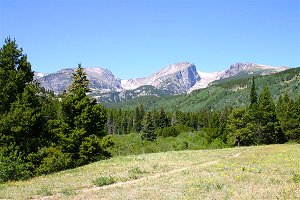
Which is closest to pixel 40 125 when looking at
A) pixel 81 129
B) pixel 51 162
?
pixel 51 162

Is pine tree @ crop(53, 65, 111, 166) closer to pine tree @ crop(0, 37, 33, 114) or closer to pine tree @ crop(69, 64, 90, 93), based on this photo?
pine tree @ crop(69, 64, 90, 93)

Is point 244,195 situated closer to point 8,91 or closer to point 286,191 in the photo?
point 286,191

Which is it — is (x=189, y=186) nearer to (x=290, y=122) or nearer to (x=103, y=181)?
(x=103, y=181)

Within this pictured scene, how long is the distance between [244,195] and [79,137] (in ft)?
101

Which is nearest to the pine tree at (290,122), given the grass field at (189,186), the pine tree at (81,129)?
the pine tree at (81,129)

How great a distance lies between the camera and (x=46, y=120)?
3906 centimetres

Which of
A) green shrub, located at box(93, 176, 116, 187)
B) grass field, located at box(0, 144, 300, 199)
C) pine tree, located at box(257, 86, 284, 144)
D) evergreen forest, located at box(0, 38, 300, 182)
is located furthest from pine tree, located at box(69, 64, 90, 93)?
pine tree, located at box(257, 86, 284, 144)

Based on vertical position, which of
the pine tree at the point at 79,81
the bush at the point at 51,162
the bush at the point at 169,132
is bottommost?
the bush at the point at 169,132

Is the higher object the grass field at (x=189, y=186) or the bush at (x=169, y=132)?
the grass field at (x=189, y=186)

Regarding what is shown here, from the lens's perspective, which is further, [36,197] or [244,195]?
[36,197]

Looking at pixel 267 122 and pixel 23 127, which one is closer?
pixel 23 127

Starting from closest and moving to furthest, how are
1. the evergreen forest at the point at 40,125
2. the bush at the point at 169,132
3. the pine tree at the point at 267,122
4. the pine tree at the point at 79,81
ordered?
the evergreen forest at the point at 40,125 < the pine tree at the point at 79,81 < the pine tree at the point at 267,122 < the bush at the point at 169,132

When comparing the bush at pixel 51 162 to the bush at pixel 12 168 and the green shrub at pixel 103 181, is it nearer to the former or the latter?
the bush at pixel 12 168

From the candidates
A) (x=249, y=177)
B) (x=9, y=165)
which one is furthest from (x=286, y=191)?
(x=9, y=165)
